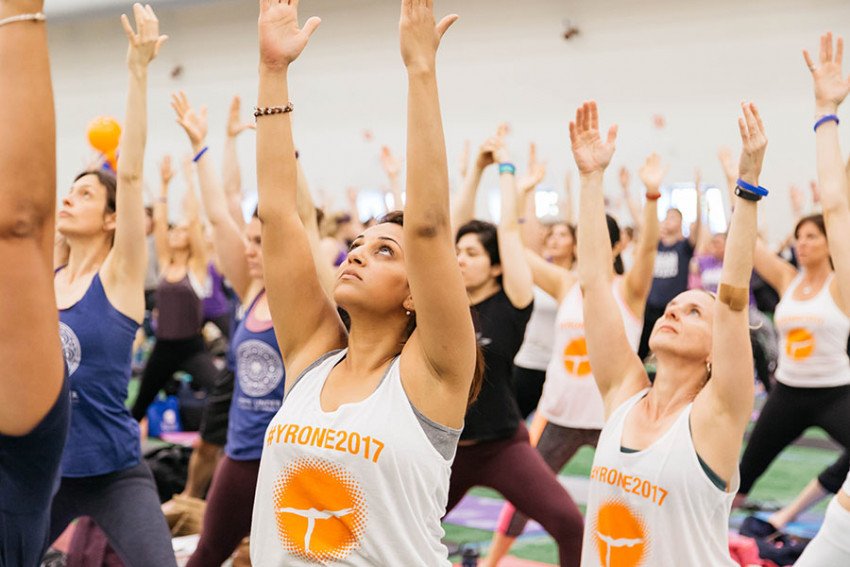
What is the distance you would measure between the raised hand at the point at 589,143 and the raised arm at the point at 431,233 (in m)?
1.11

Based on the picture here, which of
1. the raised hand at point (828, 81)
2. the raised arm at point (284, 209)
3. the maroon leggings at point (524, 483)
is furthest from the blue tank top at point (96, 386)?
the raised hand at point (828, 81)

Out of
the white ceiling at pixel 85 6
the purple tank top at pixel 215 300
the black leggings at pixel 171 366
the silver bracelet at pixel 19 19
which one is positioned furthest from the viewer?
the white ceiling at pixel 85 6

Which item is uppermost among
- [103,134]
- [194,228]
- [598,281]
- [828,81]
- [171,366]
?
[103,134]

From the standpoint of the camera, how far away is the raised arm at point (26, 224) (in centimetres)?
110

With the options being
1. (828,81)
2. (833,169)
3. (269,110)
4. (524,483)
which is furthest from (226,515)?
(828,81)

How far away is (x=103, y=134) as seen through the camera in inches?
180

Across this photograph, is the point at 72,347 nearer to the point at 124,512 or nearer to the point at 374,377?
the point at 124,512

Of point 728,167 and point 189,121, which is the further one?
point 728,167

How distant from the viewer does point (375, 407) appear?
179 centimetres

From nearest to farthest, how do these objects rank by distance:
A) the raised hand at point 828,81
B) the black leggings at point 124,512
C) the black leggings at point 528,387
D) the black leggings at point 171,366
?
the black leggings at point 124,512 → the raised hand at point 828,81 → the black leggings at point 528,387 → the black leggings at point 171,366

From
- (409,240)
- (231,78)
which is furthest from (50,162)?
(231,78)

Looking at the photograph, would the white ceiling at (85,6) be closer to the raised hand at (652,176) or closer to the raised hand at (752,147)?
the raised hand at (652,176)

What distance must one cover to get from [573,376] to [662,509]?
218 cm

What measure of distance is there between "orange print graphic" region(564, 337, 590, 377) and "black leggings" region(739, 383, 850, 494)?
0.86 metres
